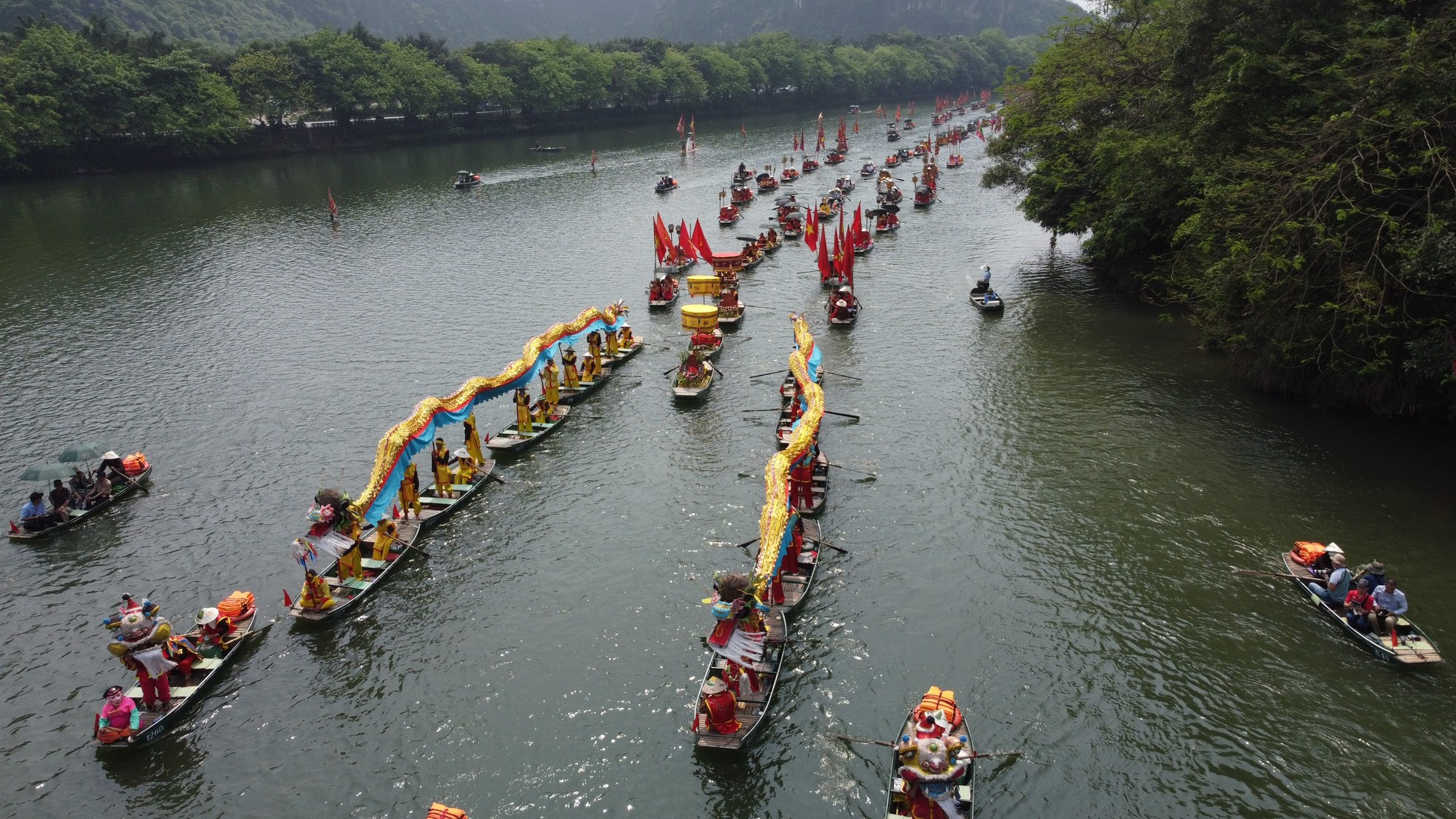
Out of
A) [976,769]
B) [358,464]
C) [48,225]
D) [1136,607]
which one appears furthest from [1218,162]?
[48,225]

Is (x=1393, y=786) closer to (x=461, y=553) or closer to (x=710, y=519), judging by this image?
(x=710, y=519)

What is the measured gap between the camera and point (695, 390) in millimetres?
41062

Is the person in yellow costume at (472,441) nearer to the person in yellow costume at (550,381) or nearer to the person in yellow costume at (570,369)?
the person in yellow costume at (550,381)

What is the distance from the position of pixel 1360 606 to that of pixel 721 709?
17.8m

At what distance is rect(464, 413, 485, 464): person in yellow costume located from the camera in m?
34.2

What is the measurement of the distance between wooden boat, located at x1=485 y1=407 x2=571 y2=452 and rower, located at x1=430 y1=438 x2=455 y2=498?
3.98 m

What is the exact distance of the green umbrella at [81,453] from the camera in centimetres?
3131

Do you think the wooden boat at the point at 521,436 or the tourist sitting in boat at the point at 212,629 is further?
the wooden boat at the point at 521,436

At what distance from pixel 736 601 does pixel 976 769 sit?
22.0 ft

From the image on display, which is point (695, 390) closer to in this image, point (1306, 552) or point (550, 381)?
point (550, 381)

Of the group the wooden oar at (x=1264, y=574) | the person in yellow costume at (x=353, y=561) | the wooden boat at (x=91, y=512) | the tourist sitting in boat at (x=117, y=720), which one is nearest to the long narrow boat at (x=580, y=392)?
the person in yellow costume at (x=353, y=561)

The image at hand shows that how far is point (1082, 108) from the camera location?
181 ft

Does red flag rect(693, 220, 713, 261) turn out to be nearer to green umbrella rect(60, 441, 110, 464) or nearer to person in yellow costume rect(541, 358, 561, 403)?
person in yellow costume rect(541, 358, 561, 403)

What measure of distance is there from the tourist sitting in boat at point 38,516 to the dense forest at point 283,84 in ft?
266
